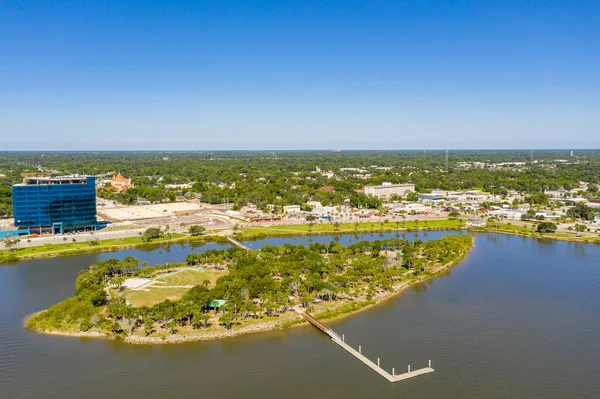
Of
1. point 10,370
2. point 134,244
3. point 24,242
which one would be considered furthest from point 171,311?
point 24,242

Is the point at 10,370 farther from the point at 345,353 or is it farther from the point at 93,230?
the point at 93,230

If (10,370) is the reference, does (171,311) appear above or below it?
above

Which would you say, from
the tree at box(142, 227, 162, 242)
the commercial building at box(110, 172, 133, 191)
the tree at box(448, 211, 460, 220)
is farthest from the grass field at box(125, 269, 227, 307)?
the commercial building at box(110, 172, 133, 191)

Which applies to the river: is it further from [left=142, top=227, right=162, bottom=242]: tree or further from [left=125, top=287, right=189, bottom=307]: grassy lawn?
[left=142, top=227, right=162, bottom=242]: tree

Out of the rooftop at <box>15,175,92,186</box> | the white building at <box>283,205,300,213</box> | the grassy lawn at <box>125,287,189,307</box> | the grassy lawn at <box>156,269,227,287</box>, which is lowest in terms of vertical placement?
the grassy lawn at <box>125,287,189,307</box>

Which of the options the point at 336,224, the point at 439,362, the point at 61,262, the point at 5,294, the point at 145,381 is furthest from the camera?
the point at 336,224

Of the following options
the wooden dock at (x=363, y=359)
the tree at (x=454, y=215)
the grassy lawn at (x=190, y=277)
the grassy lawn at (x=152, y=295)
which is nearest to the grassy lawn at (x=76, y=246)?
the grassy lawn at (x=190, y=277)

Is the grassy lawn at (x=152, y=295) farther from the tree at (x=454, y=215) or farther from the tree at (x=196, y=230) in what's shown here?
the tree at (x=454, y=215)
